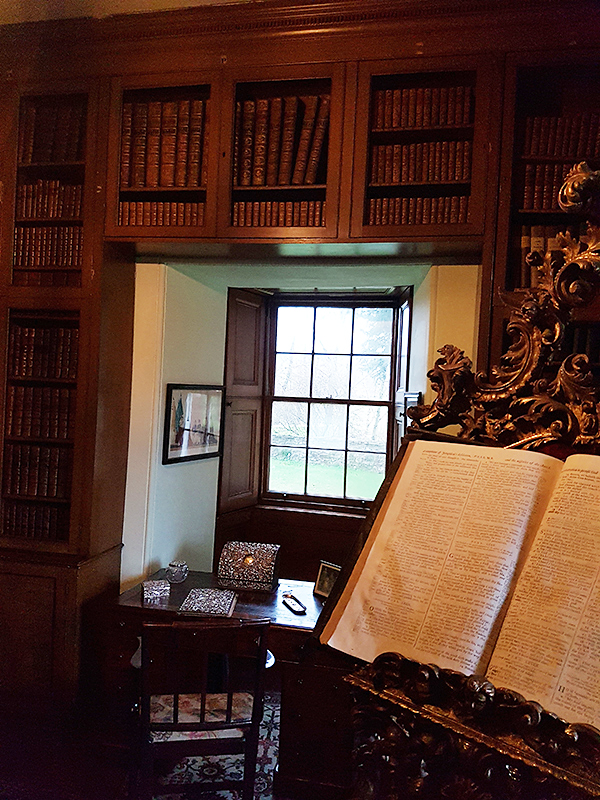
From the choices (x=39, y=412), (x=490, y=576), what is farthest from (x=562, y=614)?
(x=39, y=412)

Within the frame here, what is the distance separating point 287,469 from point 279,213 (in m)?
2.30

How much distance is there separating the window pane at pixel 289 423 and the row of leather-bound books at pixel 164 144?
210 centimetres

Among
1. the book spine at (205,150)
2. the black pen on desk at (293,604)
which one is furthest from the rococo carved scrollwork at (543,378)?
the book spine at (205,150)

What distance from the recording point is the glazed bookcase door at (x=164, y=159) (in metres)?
2.77

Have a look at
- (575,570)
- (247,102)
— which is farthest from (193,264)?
(575,570)

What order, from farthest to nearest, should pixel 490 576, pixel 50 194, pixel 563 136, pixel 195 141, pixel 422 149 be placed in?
1. pixel 50 194
2. pixel 195 141
3. pixel 422 149
4. pixel 563 136
5. pixel 490 576

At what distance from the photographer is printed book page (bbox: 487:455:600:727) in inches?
37.3

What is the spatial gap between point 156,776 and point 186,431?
168 cm

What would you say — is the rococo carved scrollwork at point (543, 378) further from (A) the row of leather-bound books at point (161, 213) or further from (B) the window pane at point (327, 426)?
(B) the window pane at point (327, 426)

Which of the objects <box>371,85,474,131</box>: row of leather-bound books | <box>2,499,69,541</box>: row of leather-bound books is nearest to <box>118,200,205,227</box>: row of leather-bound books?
<box>371,85,474,131</box>: row of leather-bound books

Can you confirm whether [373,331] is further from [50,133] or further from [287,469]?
[50,133]

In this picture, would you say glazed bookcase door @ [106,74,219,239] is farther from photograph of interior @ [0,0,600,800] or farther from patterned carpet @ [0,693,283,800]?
patterned carpet @ [0,693,283,800]

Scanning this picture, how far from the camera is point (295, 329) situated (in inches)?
180

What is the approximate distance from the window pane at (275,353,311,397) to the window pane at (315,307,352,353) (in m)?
0.15
